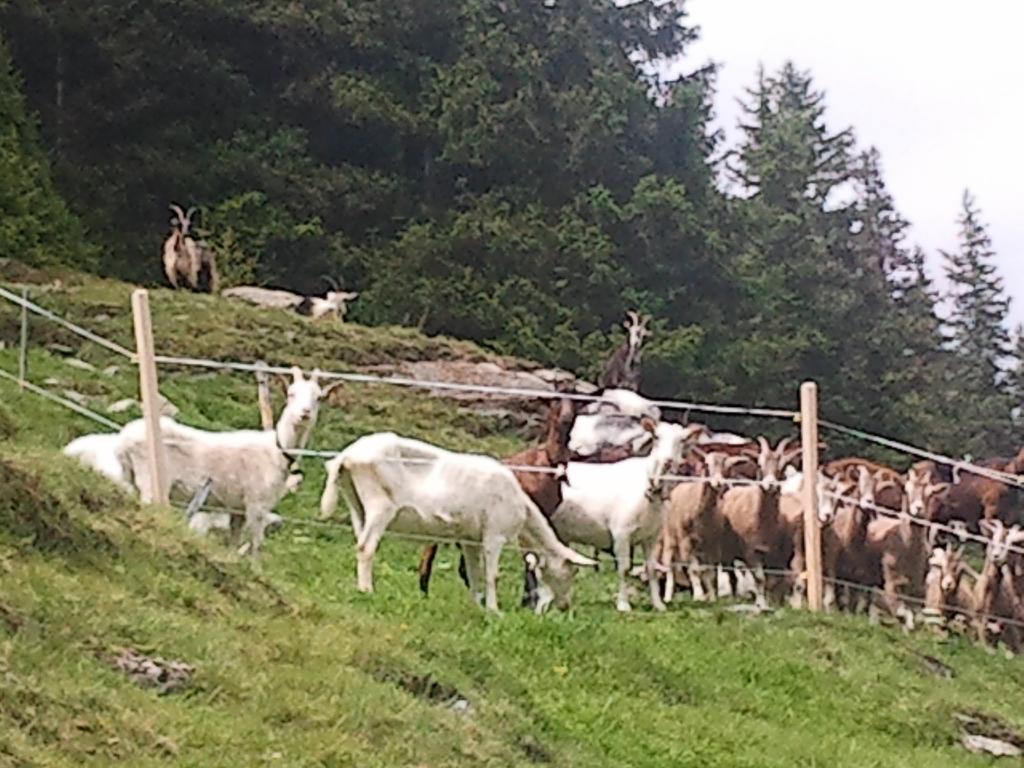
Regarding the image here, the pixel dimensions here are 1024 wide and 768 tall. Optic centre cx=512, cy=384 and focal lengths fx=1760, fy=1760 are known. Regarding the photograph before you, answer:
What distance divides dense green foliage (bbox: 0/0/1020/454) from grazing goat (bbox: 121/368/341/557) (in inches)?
796

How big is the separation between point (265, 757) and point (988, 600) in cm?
1226

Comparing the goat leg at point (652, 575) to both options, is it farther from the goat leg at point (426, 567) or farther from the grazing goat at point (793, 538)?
the goat leg at point (426, 567)

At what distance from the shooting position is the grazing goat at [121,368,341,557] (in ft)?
39.0

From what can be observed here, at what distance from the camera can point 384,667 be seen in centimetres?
770

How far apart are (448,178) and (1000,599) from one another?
24473mm

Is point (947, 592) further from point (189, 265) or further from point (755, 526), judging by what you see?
point (189, 265)

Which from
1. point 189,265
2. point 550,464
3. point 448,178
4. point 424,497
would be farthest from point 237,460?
point 448,178

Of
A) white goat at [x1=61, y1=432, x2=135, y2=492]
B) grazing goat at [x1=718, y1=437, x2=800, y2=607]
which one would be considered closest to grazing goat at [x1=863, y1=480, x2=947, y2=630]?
grazing goat at [x1=718, y1=437, x2=800, y2=607]

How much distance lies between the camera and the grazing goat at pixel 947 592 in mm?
16656

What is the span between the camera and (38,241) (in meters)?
30.5

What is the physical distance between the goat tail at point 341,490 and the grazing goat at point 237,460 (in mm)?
475

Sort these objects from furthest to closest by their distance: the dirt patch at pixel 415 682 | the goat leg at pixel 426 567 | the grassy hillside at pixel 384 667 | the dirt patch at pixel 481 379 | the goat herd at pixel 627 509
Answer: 1. the dirt patch at pixel 481 379
2. the goat leg at pixel 426 567
3. the goat herd at pixel 627 509
4. the dirt patch at pixel 415 682
5. the grassy hillside at pixel 384 667

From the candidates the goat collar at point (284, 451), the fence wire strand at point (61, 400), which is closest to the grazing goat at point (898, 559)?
the goat collar at point (284, 451)

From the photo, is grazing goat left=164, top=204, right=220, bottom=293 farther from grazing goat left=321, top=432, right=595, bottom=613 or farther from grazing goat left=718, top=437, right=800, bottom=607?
grazing goat left=321, top=432, right=595, bottom=613
